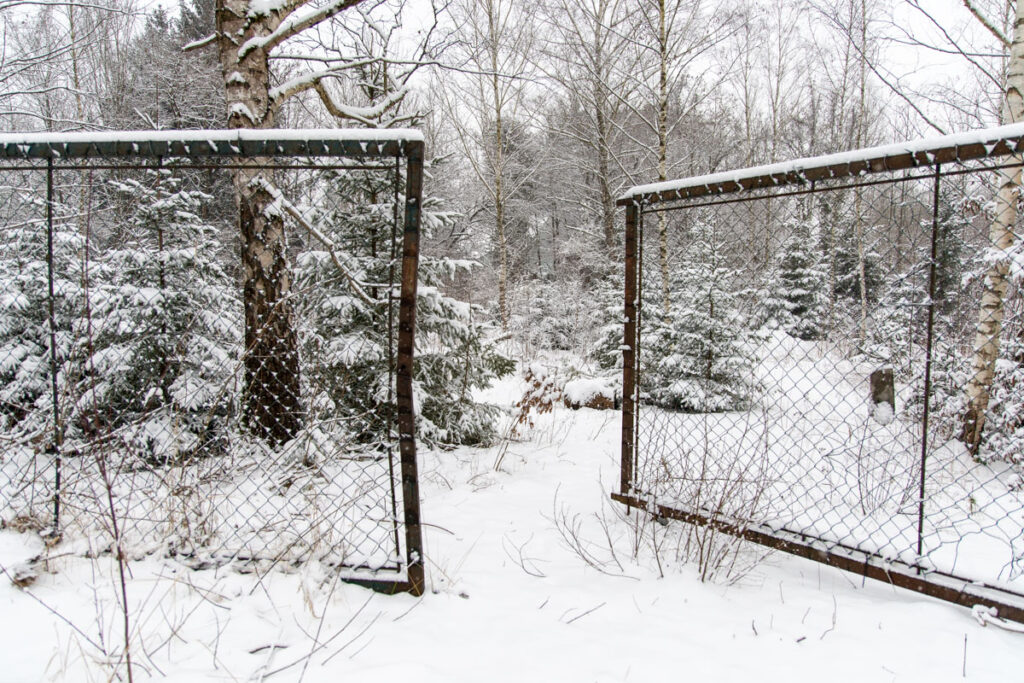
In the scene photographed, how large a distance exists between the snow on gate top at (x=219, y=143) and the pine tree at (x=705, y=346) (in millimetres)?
4765

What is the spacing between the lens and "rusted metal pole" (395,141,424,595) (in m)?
2.09

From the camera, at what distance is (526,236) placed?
20.2m

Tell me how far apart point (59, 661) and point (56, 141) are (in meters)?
2.07

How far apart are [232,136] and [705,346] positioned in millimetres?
5546

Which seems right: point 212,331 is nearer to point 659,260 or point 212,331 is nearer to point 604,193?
point 659,260

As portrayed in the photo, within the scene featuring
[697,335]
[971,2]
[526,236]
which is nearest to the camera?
[971,2]

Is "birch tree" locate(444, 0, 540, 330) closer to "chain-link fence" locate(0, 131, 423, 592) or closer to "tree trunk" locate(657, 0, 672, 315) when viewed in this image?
"tree trunk" locate(657, 0, 672, 315)

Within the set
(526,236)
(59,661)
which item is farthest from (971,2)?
(526,236)

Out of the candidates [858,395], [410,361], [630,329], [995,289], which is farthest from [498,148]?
[410,361]

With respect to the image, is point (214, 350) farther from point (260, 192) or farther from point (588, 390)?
point (588, 390)

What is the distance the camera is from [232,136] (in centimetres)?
215

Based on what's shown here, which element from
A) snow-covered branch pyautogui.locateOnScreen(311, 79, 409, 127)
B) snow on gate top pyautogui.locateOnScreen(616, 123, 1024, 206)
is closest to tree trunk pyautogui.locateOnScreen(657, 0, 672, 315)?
snow-covered branch pyautogui.locateOnScreen(311, 79, 409, 127)

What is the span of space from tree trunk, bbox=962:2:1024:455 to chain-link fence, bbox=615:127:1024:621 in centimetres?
2

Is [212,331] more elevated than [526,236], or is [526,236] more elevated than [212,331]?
[526,236]
